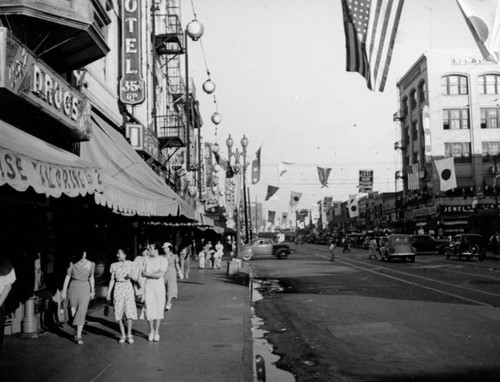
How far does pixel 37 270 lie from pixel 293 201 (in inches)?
2043

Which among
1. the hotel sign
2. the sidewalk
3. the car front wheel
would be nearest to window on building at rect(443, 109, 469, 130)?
the car front wheel

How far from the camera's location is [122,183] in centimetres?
1106

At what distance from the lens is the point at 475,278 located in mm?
21859

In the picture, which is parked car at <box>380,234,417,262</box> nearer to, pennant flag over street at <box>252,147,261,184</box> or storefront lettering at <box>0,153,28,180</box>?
pennant flag over street at <box>252,147,261,184</box>

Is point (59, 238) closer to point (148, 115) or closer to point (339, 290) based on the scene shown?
point (339, 290)

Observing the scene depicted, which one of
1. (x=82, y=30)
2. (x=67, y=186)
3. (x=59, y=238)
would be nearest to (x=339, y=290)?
(x=59, y=238)

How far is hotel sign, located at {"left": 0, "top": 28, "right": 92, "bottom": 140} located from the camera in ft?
28.0

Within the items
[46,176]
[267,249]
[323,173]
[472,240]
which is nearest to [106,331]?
[46,176]

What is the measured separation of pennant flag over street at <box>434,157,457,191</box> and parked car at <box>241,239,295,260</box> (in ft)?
43.6

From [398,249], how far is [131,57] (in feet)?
78.3

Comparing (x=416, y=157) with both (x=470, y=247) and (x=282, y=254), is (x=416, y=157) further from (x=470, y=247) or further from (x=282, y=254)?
(x=470, y=247)

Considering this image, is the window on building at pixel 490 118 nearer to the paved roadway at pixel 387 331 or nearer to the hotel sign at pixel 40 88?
the paved roadway at pixel 387 331

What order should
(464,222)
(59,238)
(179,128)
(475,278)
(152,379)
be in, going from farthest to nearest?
(464,222), (179,128), (475,278), (59,238), (152,379)

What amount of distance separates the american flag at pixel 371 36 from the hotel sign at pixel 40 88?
5481 millimetres
